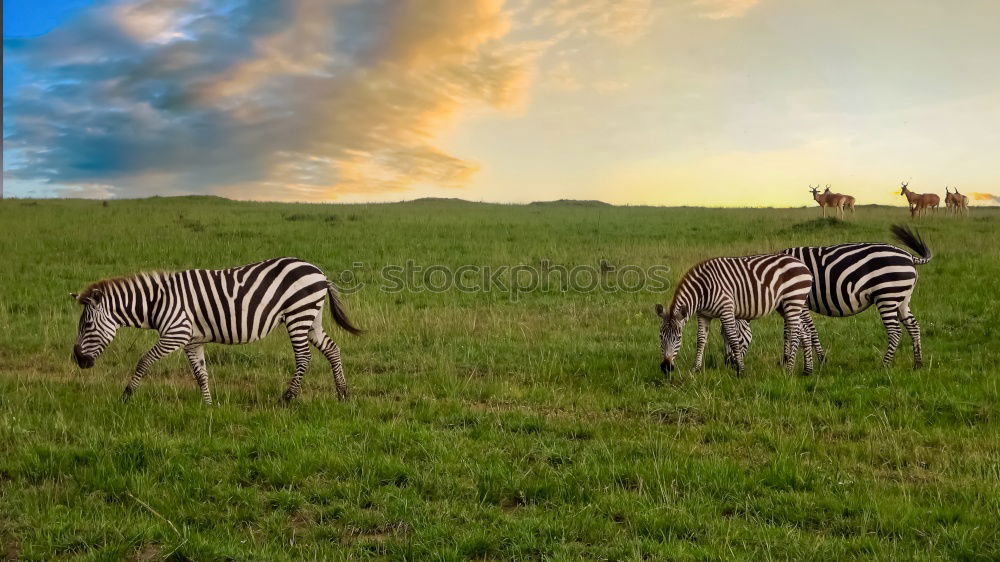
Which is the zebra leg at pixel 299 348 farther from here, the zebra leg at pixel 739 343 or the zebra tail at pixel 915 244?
the zebra tail at pixel 915 244

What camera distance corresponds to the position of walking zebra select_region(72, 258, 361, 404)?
880 centimetres

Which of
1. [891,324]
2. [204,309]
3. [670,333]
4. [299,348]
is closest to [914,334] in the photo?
[891,324]

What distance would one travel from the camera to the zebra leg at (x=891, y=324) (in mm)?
11000

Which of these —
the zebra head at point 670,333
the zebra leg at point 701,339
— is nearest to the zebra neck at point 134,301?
the zebra head at point 670,333

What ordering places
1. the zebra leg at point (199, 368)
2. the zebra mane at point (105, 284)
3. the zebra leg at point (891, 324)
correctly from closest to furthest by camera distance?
the zebra mane at point (105, 284), the zebra leg at point (199, 368), the zebra leg at point (891, 324)

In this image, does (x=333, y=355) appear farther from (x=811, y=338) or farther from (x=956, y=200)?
(x=956, y=200)

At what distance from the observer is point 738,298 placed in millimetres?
10875

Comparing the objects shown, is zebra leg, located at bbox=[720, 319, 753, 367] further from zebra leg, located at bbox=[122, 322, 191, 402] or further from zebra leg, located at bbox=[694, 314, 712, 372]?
zebra leg, located at bbox=[122, 322, 191, 402]

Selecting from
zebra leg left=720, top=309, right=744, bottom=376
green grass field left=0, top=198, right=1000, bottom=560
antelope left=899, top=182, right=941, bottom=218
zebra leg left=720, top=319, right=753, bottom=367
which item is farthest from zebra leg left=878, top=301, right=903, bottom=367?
antelope left=899, top=182, right=941, bottom=218

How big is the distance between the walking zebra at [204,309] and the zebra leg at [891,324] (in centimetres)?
862

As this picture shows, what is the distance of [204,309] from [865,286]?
10162 millimetres

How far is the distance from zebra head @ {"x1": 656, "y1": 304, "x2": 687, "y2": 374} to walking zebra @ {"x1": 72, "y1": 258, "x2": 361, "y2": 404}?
15.7 feet

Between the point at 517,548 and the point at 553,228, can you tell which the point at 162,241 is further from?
the point at 517,548

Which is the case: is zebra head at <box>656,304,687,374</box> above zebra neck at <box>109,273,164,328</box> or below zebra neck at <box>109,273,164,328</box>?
below
